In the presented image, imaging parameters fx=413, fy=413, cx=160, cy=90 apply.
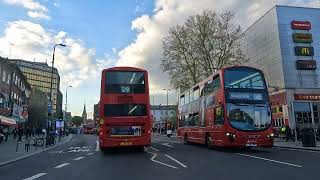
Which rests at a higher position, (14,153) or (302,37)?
(302,37)

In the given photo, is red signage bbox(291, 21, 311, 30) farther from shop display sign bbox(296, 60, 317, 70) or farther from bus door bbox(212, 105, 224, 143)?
bus door bbox(212, 105, 224, 143)

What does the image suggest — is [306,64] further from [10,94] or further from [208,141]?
[10,94]

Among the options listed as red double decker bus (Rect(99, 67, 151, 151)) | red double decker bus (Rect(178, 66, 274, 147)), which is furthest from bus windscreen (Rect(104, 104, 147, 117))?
red double decker bus (Rect(178, 66, 274, 147))

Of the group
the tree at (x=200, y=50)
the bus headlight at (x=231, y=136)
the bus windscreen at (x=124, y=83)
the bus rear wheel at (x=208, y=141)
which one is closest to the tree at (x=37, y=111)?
the tree at (x=200, y=50)

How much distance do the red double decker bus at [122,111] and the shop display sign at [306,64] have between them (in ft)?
124

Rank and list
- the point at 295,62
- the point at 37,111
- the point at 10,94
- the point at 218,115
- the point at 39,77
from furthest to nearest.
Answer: the point at 39,77 → the point at 37,111 → the point at 10,94 → the point at 295,62 → the point at 218,115

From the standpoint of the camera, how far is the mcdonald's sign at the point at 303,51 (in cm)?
5575

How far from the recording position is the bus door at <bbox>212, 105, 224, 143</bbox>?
2328cm

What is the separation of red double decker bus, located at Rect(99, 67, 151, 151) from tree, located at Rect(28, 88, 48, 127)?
65.1 m

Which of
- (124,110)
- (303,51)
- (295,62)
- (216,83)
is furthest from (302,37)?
(124,110)

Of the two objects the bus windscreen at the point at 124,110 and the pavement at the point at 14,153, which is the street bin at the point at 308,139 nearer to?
the bus windscreen at the point at 124,110

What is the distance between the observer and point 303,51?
56.0 m

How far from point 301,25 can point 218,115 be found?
124 feet

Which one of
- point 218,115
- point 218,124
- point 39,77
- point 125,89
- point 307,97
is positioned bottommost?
point 218,124
